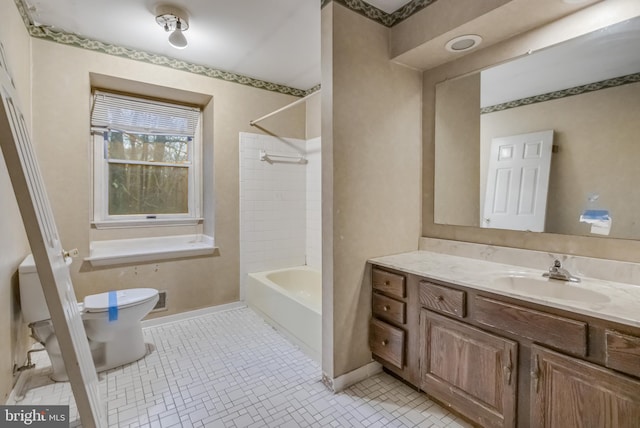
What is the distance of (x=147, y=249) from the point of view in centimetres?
287

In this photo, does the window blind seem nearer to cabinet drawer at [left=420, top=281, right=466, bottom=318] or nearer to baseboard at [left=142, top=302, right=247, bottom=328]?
baseboard at [left=142, top=302, right=247, bottom=328]

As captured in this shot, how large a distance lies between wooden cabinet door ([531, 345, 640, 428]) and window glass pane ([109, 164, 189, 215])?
3.17 m

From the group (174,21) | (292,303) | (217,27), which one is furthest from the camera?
(292,303)

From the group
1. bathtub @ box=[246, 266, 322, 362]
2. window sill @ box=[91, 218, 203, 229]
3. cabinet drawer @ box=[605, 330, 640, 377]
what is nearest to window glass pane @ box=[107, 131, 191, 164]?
window sill @ box=[91, 218, 203, 229]

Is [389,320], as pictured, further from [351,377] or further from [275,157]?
[275,157]

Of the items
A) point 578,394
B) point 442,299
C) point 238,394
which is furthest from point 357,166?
point 238,394

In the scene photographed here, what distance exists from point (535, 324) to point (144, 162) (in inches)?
131

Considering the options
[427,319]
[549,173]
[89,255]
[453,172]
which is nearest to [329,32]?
[453,172]

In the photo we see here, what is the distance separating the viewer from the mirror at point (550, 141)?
4.85ft

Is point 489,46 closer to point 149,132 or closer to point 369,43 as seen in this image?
point 369,43

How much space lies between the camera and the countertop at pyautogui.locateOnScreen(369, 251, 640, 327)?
114cm

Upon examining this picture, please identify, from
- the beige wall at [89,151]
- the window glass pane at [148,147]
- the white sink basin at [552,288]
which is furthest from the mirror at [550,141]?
the window glass pane at [148,147]

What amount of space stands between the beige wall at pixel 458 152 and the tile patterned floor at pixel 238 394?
4.02ft

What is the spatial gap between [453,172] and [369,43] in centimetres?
105
